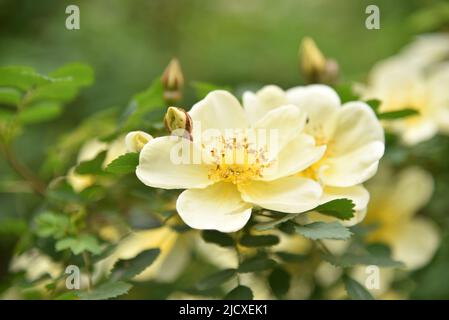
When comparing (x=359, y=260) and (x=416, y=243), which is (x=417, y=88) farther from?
(x=359, y=260)

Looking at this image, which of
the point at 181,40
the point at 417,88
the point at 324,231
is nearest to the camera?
the point at 324,231

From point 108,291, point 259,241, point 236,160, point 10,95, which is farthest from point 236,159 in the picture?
point 10,95

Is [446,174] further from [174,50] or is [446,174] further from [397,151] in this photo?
[174,50]

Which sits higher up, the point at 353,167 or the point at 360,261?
the point at 353,167

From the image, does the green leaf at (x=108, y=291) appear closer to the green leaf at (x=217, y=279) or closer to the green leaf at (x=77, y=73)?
the green leaf at (x=217, y=279)

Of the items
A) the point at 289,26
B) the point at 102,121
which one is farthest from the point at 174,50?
the point at 102,121
